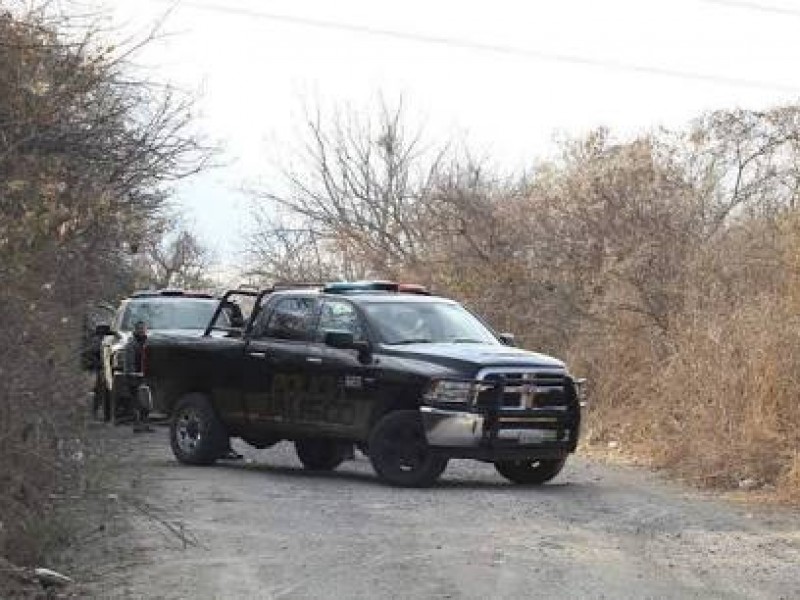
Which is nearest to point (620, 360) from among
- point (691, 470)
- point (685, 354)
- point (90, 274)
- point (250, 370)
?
point (685, 354)

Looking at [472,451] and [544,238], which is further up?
[544,238]

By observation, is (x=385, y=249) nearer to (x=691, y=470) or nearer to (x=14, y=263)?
A: (x=691, y=470)

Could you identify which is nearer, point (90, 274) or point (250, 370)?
point (90, 274)

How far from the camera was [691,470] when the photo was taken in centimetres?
1390

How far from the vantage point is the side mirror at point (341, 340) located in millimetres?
12977

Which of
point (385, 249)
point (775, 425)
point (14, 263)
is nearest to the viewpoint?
point (14, 263)

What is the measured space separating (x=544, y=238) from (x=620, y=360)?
3628 mm

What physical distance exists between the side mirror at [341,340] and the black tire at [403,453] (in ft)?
2.85

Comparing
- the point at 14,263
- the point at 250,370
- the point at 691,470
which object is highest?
the point at 14,263

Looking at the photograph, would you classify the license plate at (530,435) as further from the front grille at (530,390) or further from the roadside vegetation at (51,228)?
the roadside vegetation at (51,228)

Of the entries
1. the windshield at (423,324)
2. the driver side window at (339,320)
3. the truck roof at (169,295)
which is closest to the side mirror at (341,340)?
the driver side window at (339,320)

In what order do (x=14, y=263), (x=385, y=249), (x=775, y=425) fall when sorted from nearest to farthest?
(x=14, y=263), (x=775, y=425), (x=385, y=249)

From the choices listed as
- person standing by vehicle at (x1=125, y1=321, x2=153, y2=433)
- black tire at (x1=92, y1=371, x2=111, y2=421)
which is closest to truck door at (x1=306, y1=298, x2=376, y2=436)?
person standing by vehicle at (x1=125, y1=321, x2=153, y2=433)

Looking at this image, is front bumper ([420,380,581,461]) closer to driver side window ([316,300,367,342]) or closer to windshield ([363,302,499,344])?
windshield ([363,302,499,344])
